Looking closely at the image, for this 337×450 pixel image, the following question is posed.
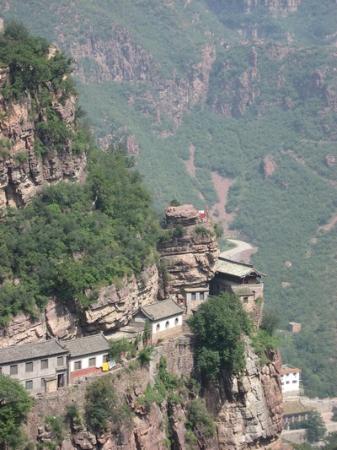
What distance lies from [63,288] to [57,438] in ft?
34.7

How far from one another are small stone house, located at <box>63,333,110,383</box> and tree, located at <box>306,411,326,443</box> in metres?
48.4

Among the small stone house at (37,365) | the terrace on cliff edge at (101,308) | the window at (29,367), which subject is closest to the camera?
the small stone house at (37,365)

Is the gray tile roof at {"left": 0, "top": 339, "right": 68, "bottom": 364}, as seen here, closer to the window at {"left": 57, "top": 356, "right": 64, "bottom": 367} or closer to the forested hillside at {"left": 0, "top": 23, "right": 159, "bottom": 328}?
the window at {"left": 57, "top": 356, "right": 64, "bottom": 367}

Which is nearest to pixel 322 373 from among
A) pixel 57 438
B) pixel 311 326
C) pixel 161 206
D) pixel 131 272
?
pixel 311 326

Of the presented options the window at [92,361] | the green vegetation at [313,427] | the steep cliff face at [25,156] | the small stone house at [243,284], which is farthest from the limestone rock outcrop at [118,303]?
the green vegetation at [313,427]

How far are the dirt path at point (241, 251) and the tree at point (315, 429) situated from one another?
42.3 metres

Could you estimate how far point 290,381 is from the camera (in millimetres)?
133875

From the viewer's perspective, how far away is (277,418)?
95.1m

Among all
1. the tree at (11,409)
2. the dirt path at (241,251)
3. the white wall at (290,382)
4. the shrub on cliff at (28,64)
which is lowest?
the tree at (11,409)

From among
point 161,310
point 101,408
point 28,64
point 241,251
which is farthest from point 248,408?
point 241,251

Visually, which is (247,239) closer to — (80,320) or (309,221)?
(309,221)

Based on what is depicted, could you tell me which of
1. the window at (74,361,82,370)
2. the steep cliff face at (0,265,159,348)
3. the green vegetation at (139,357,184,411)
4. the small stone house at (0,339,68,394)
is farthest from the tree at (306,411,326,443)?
the small stone house at (0,339,68,394)

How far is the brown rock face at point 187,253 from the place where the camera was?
3750 inches

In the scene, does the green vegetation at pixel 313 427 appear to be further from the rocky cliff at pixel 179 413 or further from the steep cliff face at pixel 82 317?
the steep cliff face at pixel 82 317
